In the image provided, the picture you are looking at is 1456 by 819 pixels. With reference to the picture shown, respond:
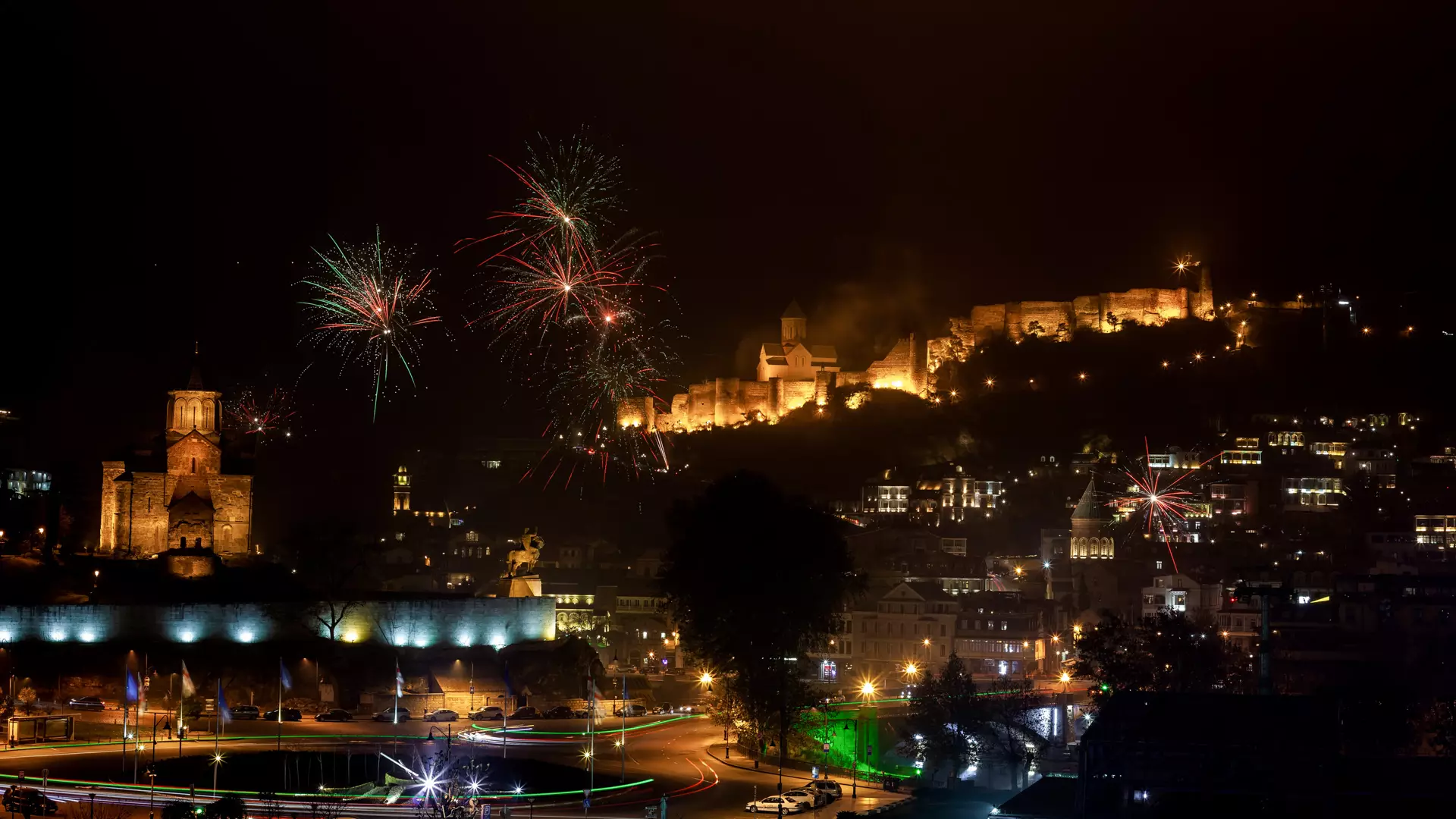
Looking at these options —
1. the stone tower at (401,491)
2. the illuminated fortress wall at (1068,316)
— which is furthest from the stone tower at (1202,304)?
the stone tower at (401,491)

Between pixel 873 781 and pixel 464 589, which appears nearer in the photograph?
pixel 873 781

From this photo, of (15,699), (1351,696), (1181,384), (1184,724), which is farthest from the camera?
(1181,384)

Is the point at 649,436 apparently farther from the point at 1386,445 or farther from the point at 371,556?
the point at 1386,445

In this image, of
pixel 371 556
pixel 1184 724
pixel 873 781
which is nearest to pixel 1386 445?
pixel 371 556

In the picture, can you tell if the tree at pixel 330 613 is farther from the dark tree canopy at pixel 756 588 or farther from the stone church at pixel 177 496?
the dark tree canopy at pixel 756 588

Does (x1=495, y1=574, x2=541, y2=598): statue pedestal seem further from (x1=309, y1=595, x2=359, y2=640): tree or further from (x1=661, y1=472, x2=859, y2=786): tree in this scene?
(x1=661, y1=472, x2=859, y2=786): tree

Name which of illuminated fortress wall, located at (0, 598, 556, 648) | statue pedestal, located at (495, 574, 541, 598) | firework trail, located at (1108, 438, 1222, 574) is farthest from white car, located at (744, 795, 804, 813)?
firework trail, located at (1108, 438, 1222, 574)
